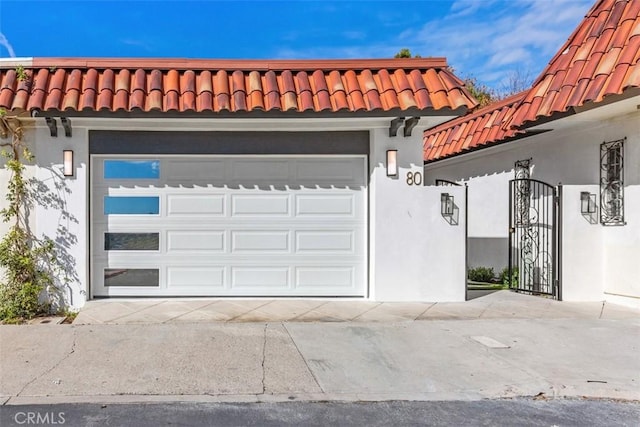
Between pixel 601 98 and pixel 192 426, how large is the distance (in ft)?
21.4

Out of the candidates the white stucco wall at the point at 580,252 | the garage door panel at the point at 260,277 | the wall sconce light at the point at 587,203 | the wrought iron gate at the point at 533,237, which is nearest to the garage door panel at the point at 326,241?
the garage door panel at the point at 260,277

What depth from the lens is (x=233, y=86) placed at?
21.7 feet

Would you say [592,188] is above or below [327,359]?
above

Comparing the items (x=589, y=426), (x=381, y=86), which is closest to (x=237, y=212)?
(x=381, y=86)

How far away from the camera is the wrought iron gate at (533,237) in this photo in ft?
25.2

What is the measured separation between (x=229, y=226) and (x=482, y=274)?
6288 millimetres

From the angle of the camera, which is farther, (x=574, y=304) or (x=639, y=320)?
(x=574, y=304)

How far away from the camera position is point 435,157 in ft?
36.0

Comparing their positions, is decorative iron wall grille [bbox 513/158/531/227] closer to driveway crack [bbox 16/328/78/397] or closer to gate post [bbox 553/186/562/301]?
gate post [bbox 553/186/562/301]

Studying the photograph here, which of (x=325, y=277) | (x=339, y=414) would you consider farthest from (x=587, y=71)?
(x=339, y=414)

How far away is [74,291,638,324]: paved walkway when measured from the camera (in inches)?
237

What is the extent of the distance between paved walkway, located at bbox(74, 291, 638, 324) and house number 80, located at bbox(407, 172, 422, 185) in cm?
202

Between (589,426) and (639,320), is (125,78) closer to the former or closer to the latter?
(589,426)

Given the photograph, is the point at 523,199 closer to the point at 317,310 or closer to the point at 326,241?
A: the point at 326,241
